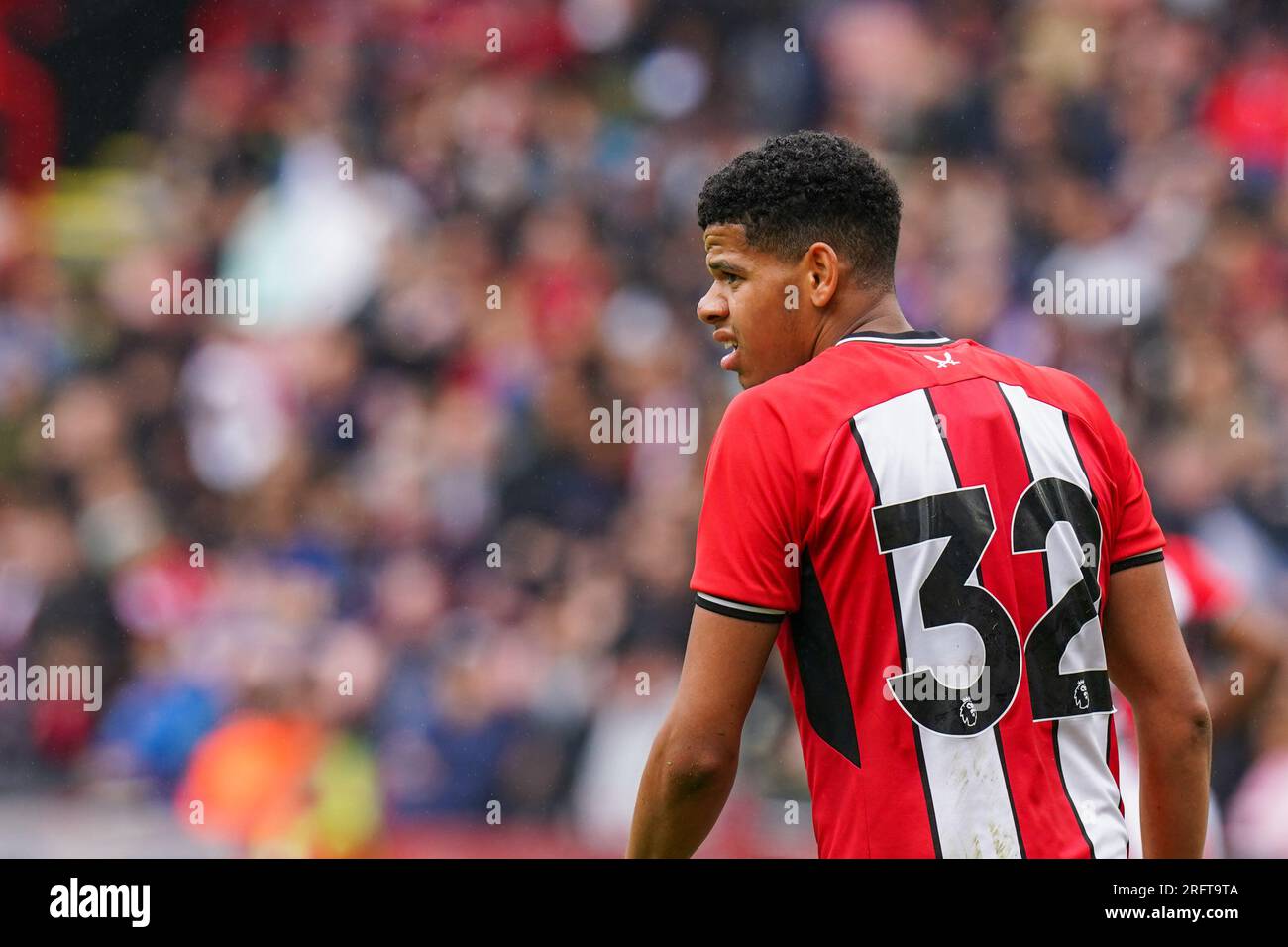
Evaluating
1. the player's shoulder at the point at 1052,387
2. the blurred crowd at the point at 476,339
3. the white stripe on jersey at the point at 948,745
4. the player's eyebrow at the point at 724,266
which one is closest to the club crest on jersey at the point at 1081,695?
the white stripe on jersey at the point at 948,745

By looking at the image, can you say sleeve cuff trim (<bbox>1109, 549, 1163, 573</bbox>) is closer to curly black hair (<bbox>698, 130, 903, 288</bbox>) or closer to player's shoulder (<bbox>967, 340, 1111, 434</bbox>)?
player's shoulder (<bbox>967, 340, 1111, 434</bbox>)

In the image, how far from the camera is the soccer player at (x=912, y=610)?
151cm

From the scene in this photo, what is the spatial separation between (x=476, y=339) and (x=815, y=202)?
2.75 m

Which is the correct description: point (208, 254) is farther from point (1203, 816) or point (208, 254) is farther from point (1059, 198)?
point (1203, 816)

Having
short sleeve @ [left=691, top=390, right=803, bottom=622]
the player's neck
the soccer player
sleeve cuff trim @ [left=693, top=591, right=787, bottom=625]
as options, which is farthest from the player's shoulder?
sleeve cuff trim @ [left=693, top=591, right=787, bottom=625]

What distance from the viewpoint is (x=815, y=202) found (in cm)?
179

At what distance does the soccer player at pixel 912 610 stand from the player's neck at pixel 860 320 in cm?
10

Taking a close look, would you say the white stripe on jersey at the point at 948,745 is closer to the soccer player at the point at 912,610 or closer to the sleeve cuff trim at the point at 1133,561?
the soccer player at the point at 912,610

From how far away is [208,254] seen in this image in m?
4.43

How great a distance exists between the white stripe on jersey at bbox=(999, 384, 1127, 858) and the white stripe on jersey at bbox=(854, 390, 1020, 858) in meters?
0.11

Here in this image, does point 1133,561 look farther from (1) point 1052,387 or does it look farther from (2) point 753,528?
(2) point 753,528

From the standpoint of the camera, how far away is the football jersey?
150 centimetres

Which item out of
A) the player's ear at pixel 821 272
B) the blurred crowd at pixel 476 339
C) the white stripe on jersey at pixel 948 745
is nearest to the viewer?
the white stripe on jersey at pixel 948 745

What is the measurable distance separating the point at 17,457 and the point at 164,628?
2.74 ft
